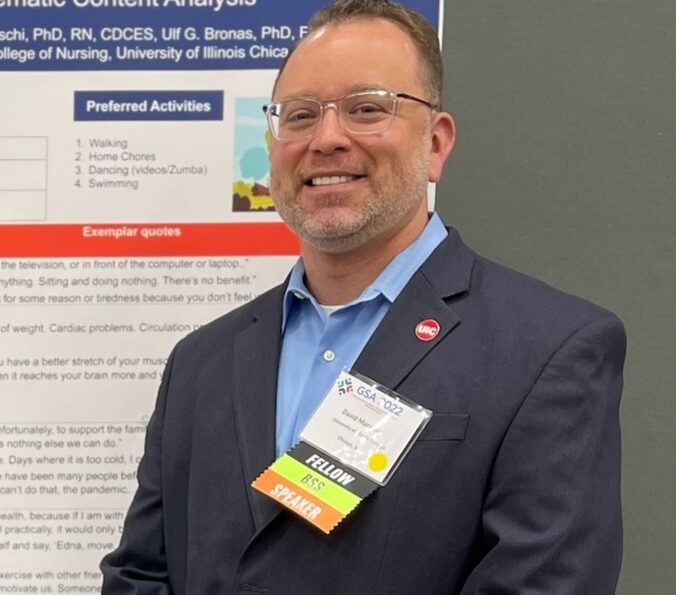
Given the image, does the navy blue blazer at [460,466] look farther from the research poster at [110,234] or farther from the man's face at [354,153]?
the research poster at [110,234]

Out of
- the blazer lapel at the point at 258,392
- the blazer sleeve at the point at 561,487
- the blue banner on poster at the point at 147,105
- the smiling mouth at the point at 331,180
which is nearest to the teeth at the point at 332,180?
the smiling mouth at the point at 331,180

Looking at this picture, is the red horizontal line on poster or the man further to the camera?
the red horizontal line on poster

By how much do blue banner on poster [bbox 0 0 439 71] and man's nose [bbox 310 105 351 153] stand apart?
1.75 feet

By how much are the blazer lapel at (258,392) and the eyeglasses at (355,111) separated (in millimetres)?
A: 293

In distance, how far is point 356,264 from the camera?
4.97 feet

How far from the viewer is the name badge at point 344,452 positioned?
129 cm

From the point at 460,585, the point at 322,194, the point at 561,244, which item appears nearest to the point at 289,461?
the point at 460,585

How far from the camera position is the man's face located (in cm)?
145

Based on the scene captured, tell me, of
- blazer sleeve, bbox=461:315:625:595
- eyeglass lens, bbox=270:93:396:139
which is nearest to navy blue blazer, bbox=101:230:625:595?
blazer sleeve, bbox=461:315:625:595

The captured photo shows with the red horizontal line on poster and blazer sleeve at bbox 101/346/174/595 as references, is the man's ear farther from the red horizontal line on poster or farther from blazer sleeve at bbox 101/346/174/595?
blazer sleeve at bbox 101/346/174/595

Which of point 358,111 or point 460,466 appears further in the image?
point 358,111

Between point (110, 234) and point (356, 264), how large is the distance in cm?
71

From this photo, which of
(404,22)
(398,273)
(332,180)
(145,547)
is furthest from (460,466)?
(404,22)

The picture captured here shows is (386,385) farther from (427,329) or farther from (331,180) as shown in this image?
(331,180)
